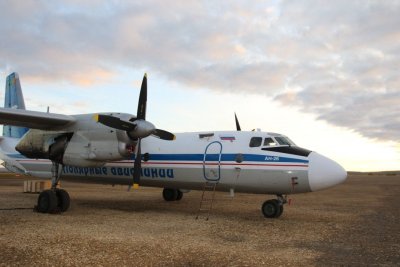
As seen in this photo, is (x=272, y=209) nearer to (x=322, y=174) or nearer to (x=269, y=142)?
(x=322, y=174)

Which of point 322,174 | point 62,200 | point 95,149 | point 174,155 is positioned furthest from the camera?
point 174,155

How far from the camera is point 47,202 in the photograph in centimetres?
1485

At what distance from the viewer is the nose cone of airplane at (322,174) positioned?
13.6m

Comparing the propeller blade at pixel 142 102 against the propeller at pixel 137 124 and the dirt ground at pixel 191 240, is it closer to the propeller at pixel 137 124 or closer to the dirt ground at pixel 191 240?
the propeller at pixel 137 124

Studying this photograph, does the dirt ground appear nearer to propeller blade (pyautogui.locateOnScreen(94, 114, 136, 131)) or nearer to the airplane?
the airplane

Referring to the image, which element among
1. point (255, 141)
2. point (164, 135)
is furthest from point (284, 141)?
point (164, 135)

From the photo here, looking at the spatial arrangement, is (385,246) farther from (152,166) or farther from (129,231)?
(152,166)

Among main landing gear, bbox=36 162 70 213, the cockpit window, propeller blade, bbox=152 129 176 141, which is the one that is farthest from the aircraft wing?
the cockpit window

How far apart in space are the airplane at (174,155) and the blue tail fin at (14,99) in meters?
5.37

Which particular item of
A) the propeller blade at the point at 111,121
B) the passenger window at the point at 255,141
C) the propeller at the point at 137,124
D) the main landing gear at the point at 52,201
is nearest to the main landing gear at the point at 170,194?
the propeller at the point at 137,124

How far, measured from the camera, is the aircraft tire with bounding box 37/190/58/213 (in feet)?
48.5

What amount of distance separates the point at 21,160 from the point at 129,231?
1188 cm

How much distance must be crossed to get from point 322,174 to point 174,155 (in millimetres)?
6237

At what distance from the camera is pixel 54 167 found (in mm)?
16234
